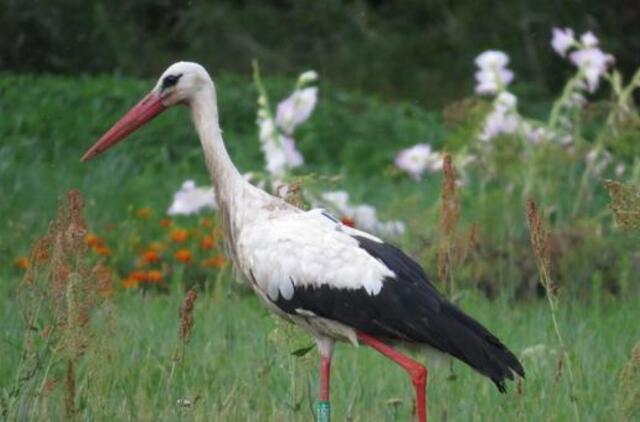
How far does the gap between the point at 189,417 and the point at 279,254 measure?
0.59 meters

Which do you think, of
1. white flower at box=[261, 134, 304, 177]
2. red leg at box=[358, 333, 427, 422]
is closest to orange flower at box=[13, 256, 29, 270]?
white flower at box=[261, 134, 304, 177]

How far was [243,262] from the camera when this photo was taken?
6.27m

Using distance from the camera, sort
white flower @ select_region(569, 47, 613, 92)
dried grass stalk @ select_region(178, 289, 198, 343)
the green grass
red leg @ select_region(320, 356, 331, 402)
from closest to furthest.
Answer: dried grass stalk @ select_region(178, 289, 198, 343) → red leg @ select_region(320, 356, 331, 402) → the green grass → white flower @ select_region(569, 47, 613, 92)

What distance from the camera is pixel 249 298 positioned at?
8719mm

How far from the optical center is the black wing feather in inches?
225

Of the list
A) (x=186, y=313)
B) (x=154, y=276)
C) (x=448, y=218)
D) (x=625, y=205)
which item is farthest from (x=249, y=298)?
(x=625, y=205)

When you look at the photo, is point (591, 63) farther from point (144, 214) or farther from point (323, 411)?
point (323, 411)

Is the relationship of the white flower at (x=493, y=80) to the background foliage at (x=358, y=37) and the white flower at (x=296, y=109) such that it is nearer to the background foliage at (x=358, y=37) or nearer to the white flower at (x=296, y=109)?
the white flower at (x=296, y=109)

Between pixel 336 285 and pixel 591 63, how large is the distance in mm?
4022

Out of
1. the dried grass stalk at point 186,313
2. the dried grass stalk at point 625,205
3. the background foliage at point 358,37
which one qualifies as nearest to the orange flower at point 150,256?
the dried grass stalk at point 186,313

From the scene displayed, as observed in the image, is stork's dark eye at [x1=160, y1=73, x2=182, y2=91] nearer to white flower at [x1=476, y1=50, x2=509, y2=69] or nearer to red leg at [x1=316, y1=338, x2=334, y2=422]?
red leg at [x1=316, y1=338, x2=334, y2=422]

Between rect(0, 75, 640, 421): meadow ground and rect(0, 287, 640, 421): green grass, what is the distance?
0.4 inches

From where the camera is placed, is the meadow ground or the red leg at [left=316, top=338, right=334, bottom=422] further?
the meadow ground

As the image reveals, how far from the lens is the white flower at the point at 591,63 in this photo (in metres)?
9.67
